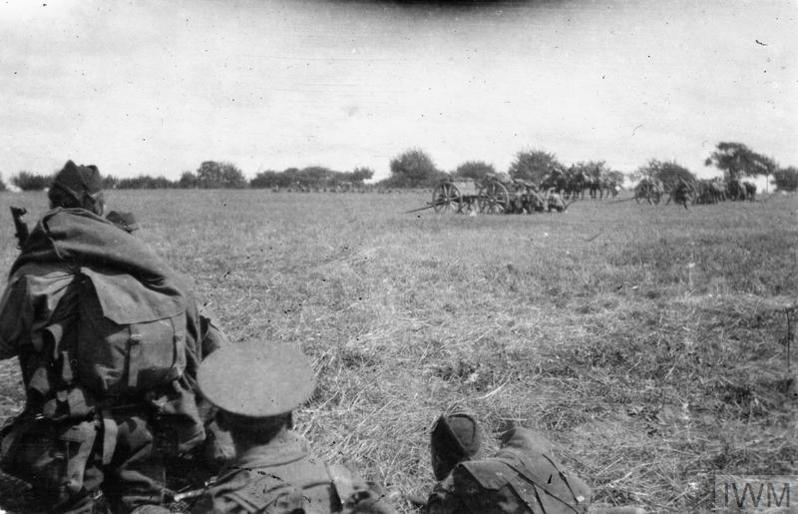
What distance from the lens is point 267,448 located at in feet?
6.83

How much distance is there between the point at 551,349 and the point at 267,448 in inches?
133

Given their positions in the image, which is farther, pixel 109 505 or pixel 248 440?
pixel 109 505

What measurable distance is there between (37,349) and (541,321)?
424 cm

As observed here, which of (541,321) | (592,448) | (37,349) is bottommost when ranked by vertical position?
(592,448)

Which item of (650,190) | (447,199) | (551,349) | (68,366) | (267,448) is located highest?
(650,190)

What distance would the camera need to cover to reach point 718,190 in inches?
1185

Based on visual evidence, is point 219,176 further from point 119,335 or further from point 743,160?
point 119,335

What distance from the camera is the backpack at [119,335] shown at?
2.48m

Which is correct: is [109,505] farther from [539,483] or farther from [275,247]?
[275,247]

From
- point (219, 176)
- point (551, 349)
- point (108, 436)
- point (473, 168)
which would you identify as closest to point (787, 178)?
point (473, 168)

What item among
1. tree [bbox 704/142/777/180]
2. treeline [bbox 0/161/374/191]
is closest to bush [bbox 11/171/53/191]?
treeline [bbox 0/161/374/191]

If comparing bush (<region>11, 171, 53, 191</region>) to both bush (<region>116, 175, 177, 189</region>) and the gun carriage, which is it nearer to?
bush (<region>116, 175, 177, 189</region>)

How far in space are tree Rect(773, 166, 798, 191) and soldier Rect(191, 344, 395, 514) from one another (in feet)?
161

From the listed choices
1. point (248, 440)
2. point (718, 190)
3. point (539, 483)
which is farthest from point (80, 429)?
point (718, 190)
